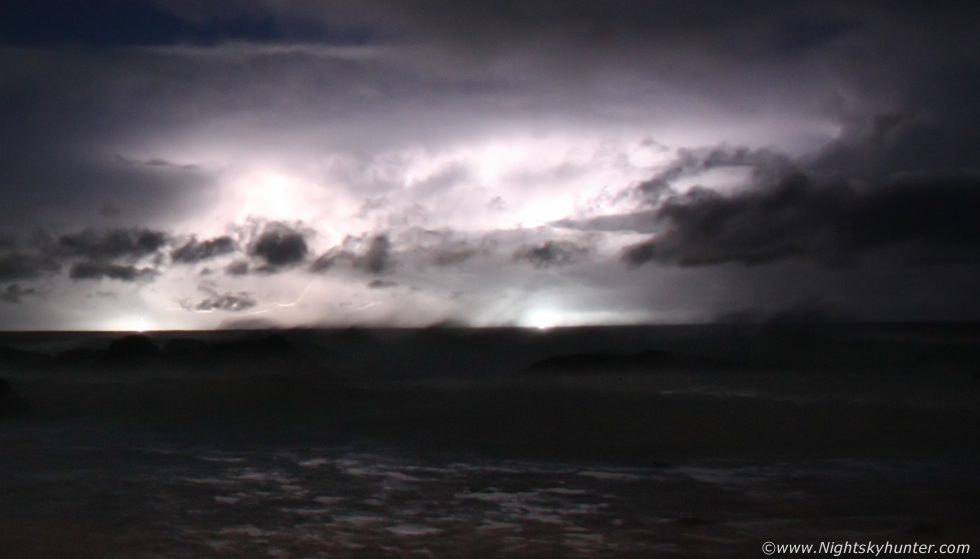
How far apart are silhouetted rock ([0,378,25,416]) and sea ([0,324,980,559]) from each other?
0.12 m

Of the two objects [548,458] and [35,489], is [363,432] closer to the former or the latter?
[548,458]

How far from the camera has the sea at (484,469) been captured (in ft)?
27.2

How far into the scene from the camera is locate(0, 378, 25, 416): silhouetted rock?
20.9 m

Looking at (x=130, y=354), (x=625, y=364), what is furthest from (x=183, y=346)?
(x=625, y=364)

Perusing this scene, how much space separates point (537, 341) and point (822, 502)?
7253 centimetres

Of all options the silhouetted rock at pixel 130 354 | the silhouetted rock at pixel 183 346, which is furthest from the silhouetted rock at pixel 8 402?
the silhouetted rock at pixel 183 346

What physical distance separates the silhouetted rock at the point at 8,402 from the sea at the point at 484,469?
124 millimetres

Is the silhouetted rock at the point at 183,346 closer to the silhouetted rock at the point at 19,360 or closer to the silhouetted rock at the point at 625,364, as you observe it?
Result: the silhouetted rock at the point at 19,360

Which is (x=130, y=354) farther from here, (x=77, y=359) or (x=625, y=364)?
(x=625, y=364)

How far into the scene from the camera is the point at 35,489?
10.9 metres

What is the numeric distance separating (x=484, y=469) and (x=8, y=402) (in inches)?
631

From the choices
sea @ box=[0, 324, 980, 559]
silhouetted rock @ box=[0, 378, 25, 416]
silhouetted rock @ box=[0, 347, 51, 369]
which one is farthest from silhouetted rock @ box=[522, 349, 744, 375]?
silhouetted rock @ box=[0, 347, 51, 369]

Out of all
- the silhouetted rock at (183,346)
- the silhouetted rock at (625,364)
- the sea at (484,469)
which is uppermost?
the silhouetted rock at (183,346)

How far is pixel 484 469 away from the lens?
1259 cm
